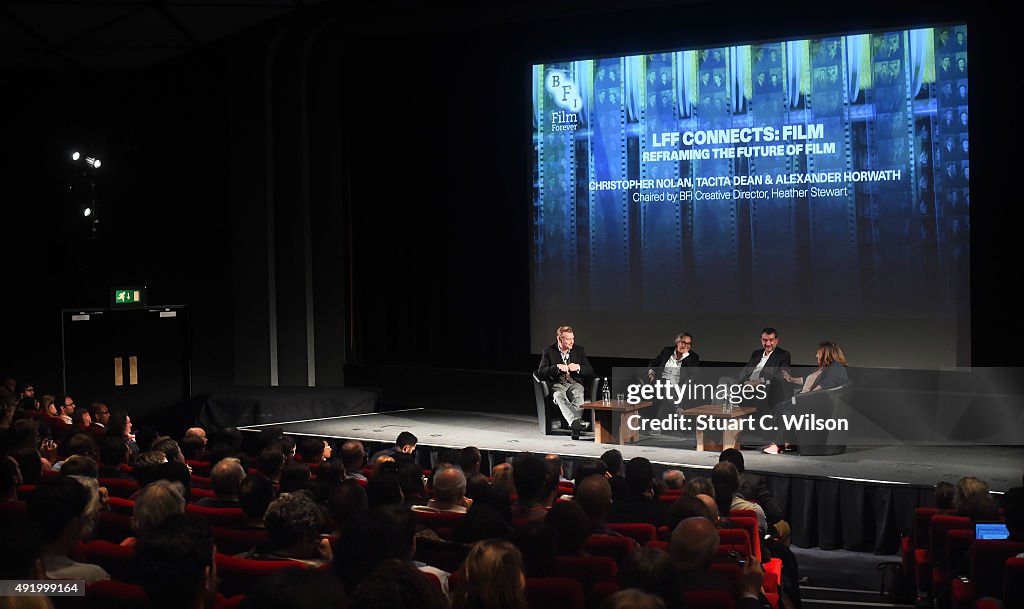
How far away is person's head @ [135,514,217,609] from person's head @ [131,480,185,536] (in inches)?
48.2

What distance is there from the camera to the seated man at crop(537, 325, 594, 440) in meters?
9.16

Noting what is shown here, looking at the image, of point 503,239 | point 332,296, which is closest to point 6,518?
point 503,239

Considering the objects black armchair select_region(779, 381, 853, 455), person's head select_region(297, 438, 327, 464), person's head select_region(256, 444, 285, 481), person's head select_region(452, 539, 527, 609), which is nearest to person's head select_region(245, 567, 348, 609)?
person's head select_region(452, 539, 527, 609)

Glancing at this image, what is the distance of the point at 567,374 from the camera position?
920 centimetres

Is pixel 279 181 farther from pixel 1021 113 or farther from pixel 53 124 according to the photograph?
pixel 1021 113

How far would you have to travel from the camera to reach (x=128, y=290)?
486 inches

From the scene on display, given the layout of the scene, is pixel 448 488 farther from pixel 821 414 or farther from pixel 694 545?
pixel 821 414

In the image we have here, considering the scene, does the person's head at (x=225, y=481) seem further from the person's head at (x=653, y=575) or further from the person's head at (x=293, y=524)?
the person's head at (x=653, y=575)

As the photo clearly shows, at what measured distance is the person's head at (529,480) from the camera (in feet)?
14.2

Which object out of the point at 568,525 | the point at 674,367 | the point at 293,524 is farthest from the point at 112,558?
the point at 674,367

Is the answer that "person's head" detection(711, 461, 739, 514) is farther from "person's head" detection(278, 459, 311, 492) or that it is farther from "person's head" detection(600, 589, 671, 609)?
"person's head" detection(600, 589, 671, 609)

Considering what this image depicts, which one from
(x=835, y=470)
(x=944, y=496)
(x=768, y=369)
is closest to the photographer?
(x=944, y=496)
